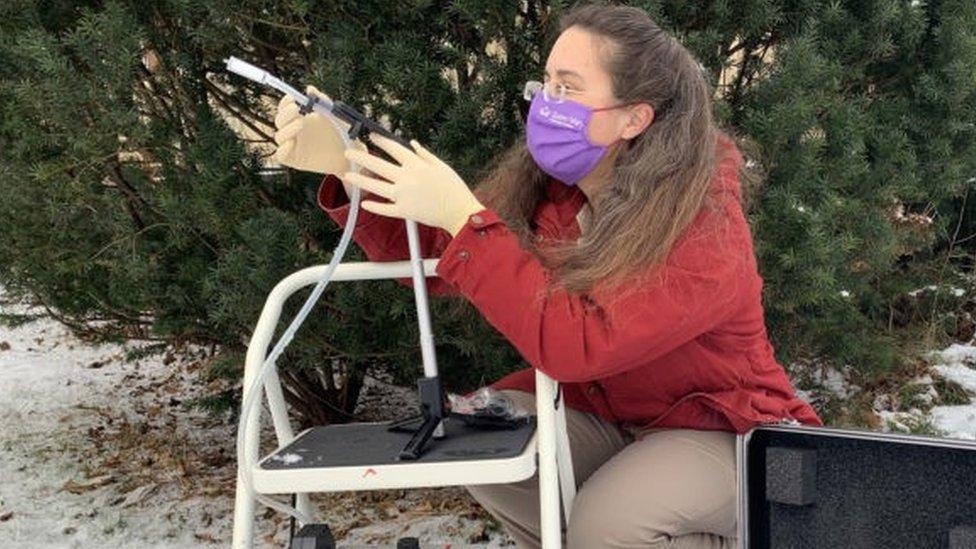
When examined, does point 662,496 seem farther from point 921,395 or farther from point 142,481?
point 921,395

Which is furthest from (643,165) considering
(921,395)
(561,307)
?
(921,395)

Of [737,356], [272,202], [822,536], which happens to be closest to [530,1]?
[272,202]

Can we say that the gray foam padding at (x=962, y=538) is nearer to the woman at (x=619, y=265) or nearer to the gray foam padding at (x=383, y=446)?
the woman at (x=619, y=265)

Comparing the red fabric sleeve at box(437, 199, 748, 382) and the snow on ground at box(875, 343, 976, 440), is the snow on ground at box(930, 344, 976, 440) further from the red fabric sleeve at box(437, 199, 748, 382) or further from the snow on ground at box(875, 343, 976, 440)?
the red fabric sleeve at box(437, 199, 748, 382)

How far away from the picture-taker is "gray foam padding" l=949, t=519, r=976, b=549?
1587mm

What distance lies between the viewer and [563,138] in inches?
76.5

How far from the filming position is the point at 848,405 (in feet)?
12.7

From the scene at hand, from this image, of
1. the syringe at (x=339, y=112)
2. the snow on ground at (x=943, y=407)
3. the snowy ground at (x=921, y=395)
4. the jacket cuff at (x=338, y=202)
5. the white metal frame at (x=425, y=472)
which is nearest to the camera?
the white metal frame at (x=425, y=472)

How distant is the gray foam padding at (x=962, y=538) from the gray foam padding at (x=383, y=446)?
68 centimetres

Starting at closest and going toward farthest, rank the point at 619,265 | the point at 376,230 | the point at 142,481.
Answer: the point at 619,265 → the point at 376,230 → the point at 142,481

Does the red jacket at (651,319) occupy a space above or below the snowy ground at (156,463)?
above

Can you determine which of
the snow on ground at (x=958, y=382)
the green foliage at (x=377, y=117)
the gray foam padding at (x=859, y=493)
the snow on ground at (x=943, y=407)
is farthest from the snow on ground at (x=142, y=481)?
the snow on ground at (x=958, y=382)

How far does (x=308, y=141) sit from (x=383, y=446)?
57 cm

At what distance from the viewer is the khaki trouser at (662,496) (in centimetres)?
184
